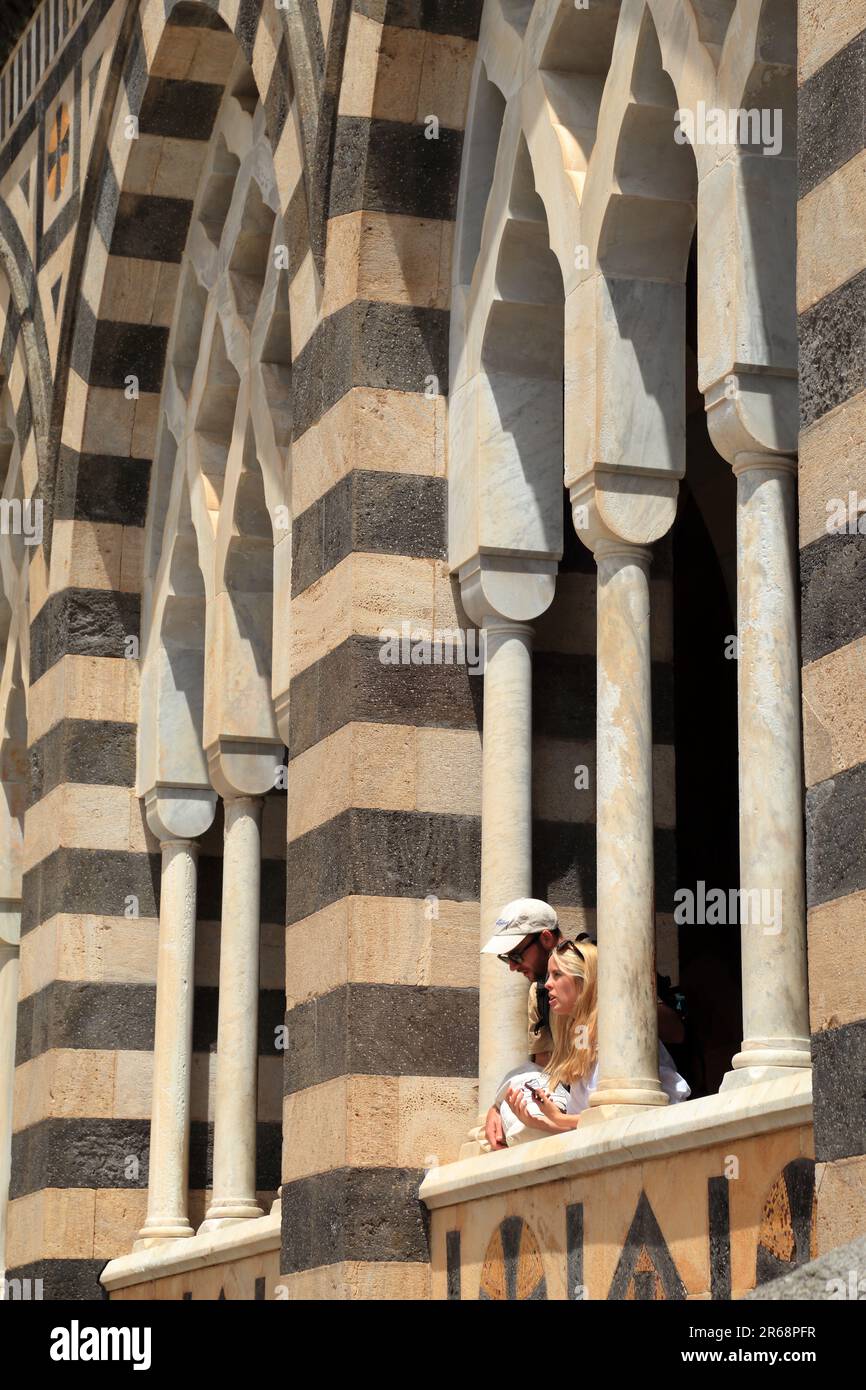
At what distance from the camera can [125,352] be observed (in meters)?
10.0

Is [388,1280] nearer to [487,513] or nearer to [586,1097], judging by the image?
[586,1097]

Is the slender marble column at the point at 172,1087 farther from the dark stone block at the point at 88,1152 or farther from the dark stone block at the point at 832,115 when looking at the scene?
the dark stone block at the point at 832,115

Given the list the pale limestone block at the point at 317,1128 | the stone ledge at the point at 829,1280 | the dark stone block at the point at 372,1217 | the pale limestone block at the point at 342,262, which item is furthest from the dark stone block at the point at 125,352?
the stone ledge at the point at 829,1280

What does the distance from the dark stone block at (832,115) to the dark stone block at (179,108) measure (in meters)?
5.11

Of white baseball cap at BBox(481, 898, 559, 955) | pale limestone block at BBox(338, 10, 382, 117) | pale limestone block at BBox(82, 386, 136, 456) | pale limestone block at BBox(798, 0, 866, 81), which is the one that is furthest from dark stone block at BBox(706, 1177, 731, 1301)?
pale limestone block at BBox(82, 386, 136, 456)

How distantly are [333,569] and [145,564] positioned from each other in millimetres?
3026

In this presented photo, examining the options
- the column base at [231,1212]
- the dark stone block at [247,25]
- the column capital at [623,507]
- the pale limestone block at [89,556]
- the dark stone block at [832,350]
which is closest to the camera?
the dark stone block at [832,350]

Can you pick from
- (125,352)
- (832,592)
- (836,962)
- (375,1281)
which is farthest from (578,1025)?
(125,352)

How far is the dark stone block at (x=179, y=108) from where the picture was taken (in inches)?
372

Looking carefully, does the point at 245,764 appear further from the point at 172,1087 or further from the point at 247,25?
the point at 247,25

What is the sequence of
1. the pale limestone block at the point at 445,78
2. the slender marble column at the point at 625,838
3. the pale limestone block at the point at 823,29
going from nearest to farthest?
the pale limestone block at the point at 823,29, the slender marble column at the point at 625,838, the pale limestone block at the point at 445,78

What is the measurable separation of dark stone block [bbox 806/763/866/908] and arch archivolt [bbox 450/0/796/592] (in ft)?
4.36
